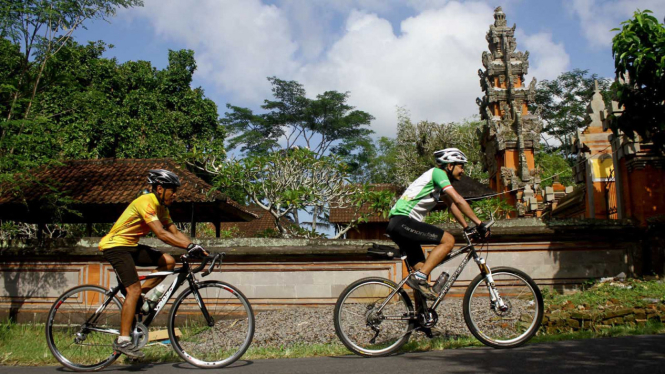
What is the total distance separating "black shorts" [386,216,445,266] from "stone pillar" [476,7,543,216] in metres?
17.0

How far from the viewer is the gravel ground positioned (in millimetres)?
7620

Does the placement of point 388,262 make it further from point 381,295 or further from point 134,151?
point 134,151

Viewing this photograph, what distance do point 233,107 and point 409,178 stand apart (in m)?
13.7

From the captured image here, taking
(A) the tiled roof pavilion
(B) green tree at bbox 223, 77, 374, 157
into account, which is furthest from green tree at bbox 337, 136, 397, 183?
(A) the tiled roof pavilion

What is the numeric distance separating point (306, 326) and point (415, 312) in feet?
10.3

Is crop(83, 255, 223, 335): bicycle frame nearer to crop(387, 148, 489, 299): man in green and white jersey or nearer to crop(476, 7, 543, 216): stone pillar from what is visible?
crop(387, 148, 489, 299): man in green and white jersey

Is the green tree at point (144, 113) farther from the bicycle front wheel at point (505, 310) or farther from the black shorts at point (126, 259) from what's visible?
the bicycle front wheel at point (505, 310)

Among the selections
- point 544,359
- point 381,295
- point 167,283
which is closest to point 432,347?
point 381,295

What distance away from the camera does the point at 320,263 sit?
9.54m

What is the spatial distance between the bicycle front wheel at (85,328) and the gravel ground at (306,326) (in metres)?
2.47

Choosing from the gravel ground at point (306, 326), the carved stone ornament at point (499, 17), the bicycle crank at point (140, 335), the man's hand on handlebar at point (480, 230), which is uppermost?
the carved stone ornament at point (499, 17)

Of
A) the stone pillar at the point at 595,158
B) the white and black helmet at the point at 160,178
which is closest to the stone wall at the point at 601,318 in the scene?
the white and black helmet at the point at 160,178

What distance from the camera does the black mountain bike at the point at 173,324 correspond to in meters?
5.18

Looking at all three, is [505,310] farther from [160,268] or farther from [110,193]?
[110,193]
